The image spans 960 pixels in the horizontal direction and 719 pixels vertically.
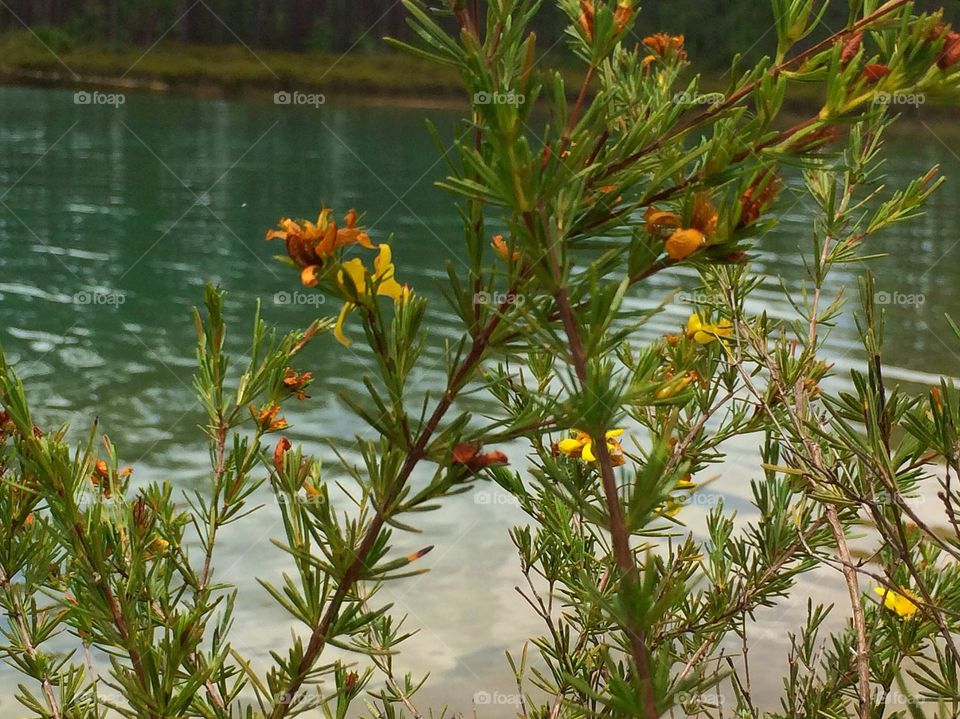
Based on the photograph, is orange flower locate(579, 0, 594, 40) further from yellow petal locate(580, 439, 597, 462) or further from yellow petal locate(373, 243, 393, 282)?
yellow petal locate(580, 439, 597, 462)

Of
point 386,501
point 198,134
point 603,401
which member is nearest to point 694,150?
point 603,401

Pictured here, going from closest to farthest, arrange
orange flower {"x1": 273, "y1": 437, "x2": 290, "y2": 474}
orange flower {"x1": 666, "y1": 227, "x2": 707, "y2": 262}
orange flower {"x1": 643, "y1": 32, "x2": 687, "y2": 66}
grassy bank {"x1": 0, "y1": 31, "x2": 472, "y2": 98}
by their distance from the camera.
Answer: orange flower {"x1": 666, "y1": 227, "x2": 707, "y2": 262} → orange flower {"x1": 273, "y1": 437, "x2": 290, "y2": 474} → orange flower {"x1": 643, "y1": 32, "x2": 687, "y2": 66} → grassy bank {"x1": 0, "y1": 31, "x2": 472, "y2": 98}

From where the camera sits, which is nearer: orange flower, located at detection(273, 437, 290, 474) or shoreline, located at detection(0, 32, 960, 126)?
orange flower, located at detection(273, 437, 290, 474)

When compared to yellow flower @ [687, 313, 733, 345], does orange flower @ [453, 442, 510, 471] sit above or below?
below

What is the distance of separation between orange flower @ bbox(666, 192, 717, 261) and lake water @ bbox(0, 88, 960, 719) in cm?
6

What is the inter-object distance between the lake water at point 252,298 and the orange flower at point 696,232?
59 mm

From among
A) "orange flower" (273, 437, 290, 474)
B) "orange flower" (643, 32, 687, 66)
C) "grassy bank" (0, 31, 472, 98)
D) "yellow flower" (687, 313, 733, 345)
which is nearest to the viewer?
"orange flower" (273, 437, 290, 474)

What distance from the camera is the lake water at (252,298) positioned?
3.38 meters

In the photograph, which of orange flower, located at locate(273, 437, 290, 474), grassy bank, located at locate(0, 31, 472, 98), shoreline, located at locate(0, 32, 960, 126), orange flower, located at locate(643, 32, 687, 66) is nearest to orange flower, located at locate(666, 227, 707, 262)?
orange flower, located at locate(273, 437, 290, 474)

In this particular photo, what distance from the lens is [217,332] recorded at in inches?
40.8

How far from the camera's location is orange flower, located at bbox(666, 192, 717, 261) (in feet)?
1.83

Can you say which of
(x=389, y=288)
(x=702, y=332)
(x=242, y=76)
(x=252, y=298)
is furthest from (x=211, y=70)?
(x=389, y=288)

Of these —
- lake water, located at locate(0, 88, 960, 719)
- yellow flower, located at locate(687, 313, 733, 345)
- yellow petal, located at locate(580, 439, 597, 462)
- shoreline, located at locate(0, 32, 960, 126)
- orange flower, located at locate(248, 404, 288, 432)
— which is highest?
shoreline, located at locate(0, 32, 960, 126)

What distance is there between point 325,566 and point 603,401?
29 cm
